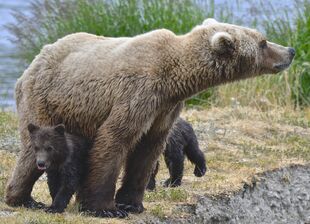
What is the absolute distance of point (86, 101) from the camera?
8211 mm

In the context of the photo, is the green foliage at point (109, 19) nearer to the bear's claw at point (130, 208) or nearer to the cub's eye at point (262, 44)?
the cub's eye at point (262, 44)

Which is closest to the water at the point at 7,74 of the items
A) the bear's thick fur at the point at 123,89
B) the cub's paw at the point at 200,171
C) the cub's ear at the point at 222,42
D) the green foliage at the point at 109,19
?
the green foliage at the point at 109,19

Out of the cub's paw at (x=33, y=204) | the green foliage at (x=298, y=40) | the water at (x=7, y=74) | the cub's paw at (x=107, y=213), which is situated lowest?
the water at (x=7, y=74)

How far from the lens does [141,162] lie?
845cm

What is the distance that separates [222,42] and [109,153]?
1.22 metres

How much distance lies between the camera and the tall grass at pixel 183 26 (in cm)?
1471

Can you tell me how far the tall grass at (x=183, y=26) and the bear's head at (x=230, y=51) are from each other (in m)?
5.66

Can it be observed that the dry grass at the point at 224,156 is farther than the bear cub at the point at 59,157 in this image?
Yes

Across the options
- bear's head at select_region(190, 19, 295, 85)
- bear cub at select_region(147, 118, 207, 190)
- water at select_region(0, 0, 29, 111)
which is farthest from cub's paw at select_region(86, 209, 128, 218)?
water at select_region(0, 0, 29, 111)

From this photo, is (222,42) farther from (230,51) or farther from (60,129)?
(60,129)

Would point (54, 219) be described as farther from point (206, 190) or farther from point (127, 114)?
point (206, 190)

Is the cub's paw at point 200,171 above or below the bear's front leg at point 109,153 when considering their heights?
below

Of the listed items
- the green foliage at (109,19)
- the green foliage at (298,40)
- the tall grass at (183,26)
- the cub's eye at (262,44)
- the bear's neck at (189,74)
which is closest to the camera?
the bear's neck at (189,74)

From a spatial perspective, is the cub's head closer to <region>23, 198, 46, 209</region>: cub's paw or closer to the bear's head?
<region>23, 198, 46, 209</region>: cub's paw
